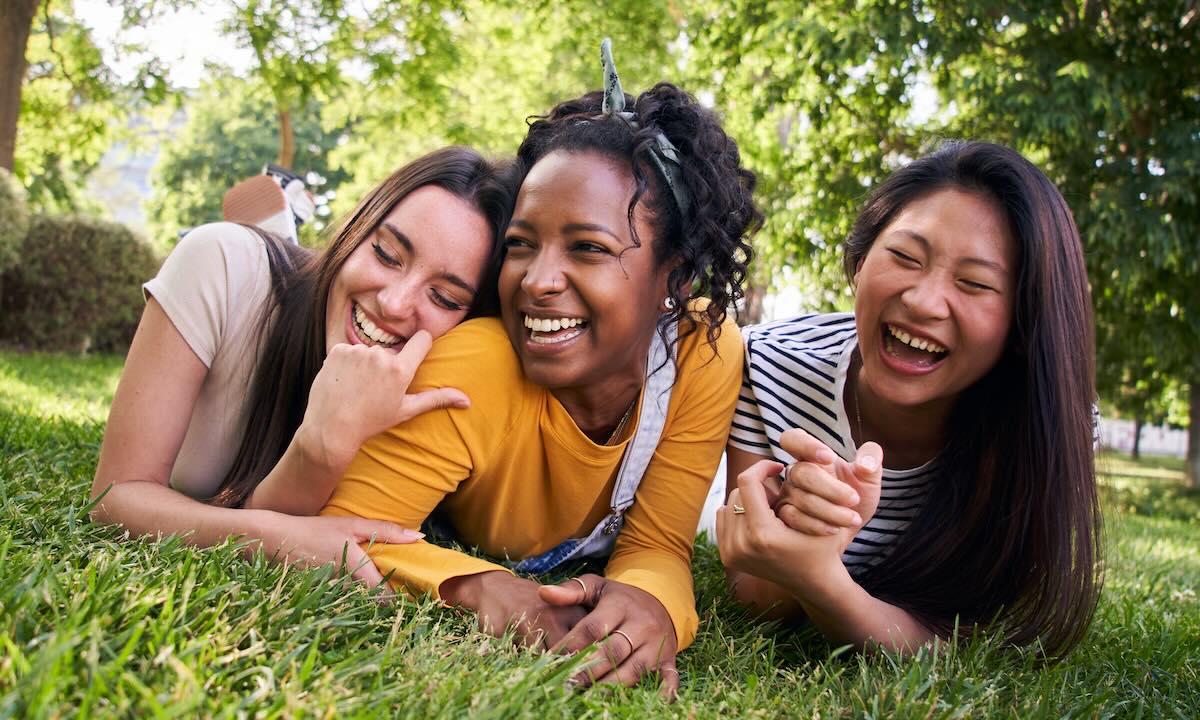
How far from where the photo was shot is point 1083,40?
32.4 feet

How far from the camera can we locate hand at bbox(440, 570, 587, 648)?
218 cm

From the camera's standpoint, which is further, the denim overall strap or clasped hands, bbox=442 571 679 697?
the denim overall strap

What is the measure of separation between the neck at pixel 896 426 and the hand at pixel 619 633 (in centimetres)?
111

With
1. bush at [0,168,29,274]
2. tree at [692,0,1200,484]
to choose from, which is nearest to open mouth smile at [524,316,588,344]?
tree at [692,0,1200,484]

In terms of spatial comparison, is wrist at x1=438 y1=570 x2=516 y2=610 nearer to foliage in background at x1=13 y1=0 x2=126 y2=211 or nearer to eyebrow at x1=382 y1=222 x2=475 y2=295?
eyebrow at x1=382 y1=222 x2=475 y2=295

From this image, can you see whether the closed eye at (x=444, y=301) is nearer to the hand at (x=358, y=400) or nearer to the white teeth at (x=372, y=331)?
the white teeth at (x=372, y=331)

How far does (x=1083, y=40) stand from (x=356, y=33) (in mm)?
9669

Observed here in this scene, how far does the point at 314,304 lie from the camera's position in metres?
3.06

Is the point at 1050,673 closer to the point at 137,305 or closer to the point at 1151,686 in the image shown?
the point at 1151,686

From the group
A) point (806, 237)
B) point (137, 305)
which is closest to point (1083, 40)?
point (806, 237)

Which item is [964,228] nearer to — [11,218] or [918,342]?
[918,342]

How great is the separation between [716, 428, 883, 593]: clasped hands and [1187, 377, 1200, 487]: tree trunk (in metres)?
16.8

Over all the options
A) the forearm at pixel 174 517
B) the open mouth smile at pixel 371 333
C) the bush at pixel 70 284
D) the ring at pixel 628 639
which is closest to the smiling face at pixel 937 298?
the ring at pixel 628 639

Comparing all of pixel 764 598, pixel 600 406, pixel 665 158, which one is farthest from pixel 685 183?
pixel 764 598
